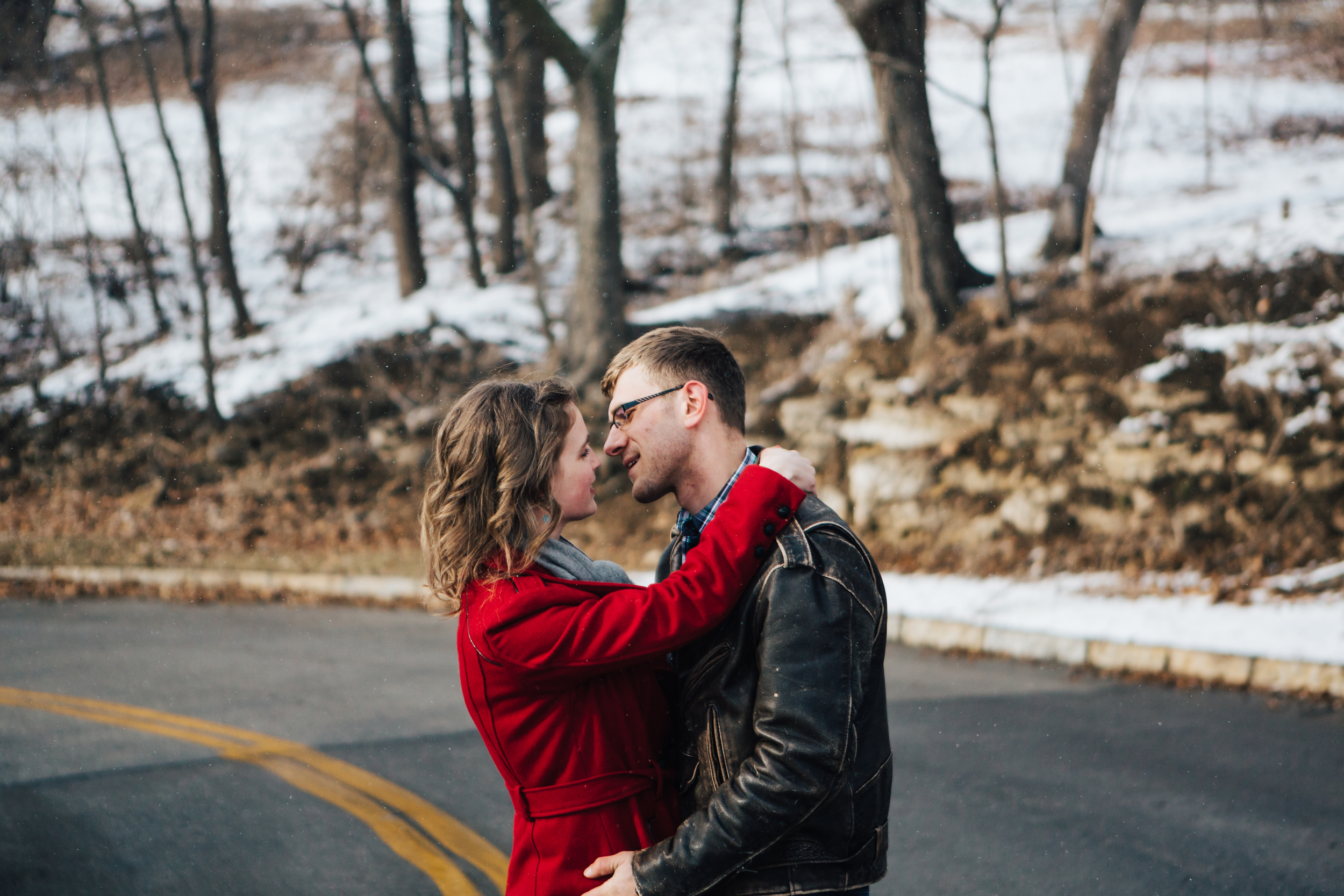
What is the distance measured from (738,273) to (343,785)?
42.5 ft

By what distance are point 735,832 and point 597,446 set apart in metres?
11.6

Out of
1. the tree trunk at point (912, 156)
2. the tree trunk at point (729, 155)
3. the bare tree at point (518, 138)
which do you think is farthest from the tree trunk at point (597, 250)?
the tree trunk at point (729, 155)

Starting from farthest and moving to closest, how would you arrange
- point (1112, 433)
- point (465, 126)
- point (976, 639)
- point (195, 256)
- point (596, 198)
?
point (465, 126) → point (195, 256) → point (596, 198) → point (1112, 433) → point (976, 639)

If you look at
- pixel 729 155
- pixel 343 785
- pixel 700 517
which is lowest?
pixel 343 785

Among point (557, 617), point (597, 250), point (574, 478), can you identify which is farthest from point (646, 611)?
point (597, 250)

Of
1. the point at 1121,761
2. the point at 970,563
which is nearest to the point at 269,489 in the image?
the point at 970,563

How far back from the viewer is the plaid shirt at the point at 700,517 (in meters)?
2.38

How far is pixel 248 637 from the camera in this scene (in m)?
9.05

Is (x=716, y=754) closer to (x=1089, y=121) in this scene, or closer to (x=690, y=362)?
(x=690, y=362)

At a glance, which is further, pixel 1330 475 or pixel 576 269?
pixel 576 269

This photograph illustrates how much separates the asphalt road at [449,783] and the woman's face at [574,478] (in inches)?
114

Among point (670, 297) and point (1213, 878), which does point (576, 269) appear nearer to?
point (670, 297)

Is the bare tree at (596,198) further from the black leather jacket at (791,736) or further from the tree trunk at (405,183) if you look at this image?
the black leather jacket at (791,736)

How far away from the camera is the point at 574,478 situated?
7.73 ft
